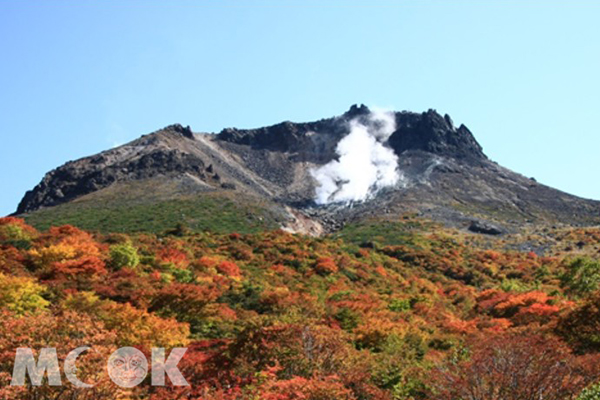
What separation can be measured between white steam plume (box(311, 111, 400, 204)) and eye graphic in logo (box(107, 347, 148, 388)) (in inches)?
5143

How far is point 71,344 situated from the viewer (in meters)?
12.7

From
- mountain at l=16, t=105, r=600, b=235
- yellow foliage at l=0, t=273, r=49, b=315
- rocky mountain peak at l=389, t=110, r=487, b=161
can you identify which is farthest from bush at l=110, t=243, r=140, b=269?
rocky mountain peak at l=389, t=110, r=487, b=161

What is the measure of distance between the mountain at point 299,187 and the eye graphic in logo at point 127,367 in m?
60.5

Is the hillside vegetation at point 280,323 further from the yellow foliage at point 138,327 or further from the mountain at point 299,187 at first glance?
the mountain at point 299,187

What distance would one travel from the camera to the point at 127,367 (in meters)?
13.7

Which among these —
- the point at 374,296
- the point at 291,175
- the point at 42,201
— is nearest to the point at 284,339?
the point at 374,296

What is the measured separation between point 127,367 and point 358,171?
161640 millimetres

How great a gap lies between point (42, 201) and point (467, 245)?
94.5 m

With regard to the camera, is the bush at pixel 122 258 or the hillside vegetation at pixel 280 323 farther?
the bush at pixel 122 258

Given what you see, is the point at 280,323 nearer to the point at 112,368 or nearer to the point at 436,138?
the point at 112,368

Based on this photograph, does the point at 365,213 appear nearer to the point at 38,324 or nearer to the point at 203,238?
the point at 203,238

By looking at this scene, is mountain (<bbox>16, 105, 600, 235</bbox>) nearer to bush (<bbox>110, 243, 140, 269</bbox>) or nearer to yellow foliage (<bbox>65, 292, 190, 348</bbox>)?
bush (<bbox>110, 243, 140, 269</bbox>)

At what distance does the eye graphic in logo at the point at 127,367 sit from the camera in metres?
12.7

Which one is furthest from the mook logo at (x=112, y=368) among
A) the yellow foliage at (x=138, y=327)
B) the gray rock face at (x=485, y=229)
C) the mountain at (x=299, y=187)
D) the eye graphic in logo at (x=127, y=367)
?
the gray rock face at (x=485, y=229)
